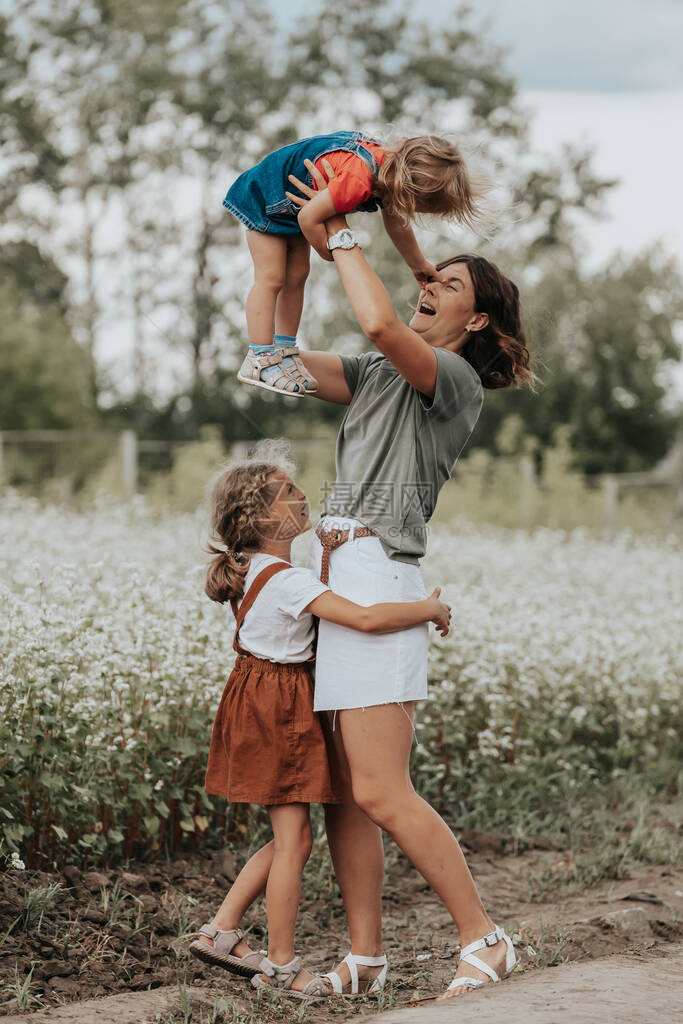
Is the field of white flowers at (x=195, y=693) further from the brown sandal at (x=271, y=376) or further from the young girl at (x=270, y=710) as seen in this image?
the brown sandal at (x=271, y=376)

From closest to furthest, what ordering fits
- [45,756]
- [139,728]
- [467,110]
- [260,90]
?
[45,756] → [139,728] → [260,90] → [467,110]

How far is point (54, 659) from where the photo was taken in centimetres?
423

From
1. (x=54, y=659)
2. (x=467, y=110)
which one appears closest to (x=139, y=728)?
(x=54, y=659)

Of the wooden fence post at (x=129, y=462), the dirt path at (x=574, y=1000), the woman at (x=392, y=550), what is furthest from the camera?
the wooden fence post at (x=129, y=462)

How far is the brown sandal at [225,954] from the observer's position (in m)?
3.40

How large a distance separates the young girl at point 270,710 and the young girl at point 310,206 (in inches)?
15.8

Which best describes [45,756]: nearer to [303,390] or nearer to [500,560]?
[303,390]

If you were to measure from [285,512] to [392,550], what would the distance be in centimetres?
37

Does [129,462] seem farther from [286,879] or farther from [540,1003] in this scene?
[540,1003]

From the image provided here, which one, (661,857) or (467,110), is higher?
(467,110)

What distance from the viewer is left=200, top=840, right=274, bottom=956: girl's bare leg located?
345 cm

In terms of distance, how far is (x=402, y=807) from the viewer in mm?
3240

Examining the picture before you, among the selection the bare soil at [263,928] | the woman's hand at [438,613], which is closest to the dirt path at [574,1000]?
the bare soil at [263,928]

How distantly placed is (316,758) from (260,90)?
2312cm
